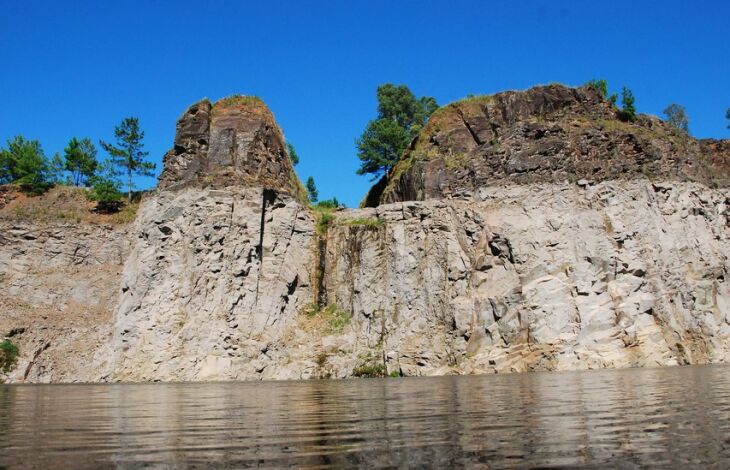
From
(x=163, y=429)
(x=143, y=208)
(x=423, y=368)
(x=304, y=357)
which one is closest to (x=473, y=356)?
(x=423, y=368)

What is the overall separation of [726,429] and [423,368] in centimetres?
3106

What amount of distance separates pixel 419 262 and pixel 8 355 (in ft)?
91.5

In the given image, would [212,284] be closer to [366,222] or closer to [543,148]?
[366,222]

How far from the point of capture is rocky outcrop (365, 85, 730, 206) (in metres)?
46.5

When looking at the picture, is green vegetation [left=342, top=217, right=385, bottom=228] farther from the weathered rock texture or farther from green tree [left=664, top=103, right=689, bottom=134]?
green tree [left=664, top=103, right=689, bottom=134]

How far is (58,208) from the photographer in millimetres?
53594

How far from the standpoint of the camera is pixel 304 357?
135 feet

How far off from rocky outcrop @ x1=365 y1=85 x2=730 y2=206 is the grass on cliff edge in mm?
22309

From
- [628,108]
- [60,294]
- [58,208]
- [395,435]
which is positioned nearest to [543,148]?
[628,108]

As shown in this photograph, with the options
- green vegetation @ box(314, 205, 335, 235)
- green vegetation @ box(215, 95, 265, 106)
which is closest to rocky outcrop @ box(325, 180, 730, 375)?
green vegetation @ box(314, 205, 335, 235)

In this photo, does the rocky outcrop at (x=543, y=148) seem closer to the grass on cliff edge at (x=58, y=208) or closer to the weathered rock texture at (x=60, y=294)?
the grass on cliff edge at (x=58, y=208)

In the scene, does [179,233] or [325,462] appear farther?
[179,233]

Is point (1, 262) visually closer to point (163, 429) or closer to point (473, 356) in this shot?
point (473, 356)

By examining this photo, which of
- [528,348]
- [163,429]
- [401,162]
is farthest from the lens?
[401,162]
